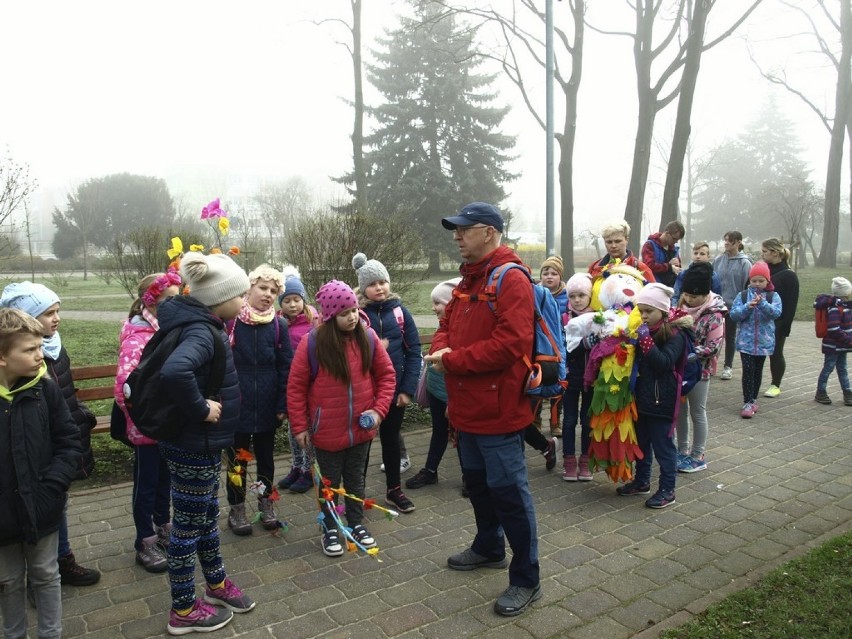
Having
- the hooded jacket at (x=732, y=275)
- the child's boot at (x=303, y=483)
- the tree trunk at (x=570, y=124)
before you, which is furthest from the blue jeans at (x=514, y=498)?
the tree trunk at (x=570, y=124)

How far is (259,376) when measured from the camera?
4430mm

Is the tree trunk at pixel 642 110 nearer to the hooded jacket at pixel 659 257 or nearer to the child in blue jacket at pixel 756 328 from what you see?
the hooded jacket at pixel 659 257

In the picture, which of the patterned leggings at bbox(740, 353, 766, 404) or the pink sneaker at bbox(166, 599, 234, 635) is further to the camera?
the patterned leggings at bbox(740, 353, 766, 404)

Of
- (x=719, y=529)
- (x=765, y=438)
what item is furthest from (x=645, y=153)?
(x=719, y=529)

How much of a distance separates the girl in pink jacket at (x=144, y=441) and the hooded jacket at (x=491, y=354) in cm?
189

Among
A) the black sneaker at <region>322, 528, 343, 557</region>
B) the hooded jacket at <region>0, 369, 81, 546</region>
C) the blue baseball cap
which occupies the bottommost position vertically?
the black sneaker at <region>322, 528, 343, 557</region>

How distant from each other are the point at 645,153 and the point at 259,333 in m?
14.2

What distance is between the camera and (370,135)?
112 feet

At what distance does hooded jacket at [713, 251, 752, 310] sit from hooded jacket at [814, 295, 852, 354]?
1.06 m

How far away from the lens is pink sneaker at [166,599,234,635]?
129 inches

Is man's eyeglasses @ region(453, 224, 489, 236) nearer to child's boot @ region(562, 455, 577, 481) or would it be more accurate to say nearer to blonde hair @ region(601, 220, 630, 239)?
child's boot @ region(562, 455, 577, 481)

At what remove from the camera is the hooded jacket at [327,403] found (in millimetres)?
4090

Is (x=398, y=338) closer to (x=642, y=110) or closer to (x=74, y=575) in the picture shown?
(x=74, y=575)

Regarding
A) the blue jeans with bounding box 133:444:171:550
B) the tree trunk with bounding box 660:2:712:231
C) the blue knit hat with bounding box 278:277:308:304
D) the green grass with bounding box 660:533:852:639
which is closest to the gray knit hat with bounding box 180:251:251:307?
the blue jeans with bounding box 133:444:171:550
